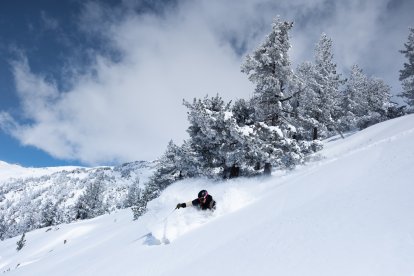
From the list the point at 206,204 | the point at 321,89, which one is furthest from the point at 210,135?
the point at 321,89

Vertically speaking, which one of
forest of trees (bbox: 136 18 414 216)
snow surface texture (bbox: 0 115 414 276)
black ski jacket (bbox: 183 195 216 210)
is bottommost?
snow surface texture (bbox: 0 115 414 276)

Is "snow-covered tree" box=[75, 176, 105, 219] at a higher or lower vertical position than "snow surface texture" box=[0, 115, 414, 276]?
higher

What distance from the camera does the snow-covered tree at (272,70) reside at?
71.4ft

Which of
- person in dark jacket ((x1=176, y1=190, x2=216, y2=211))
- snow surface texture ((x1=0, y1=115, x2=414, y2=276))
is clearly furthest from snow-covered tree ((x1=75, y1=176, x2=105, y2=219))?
person in dark jacket ((x1=176, y1=190, x2=216, y2=211))

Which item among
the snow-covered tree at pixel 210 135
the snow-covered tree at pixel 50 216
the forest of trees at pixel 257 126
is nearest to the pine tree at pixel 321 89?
the forest of trees at pixel 257 126

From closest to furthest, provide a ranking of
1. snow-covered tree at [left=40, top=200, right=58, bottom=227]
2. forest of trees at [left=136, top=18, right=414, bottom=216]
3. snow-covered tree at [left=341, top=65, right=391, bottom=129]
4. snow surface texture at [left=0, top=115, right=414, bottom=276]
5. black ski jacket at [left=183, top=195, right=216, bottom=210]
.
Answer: snow surface texture at [left=0, top=115, right=414, bottom=276] → black ski jacket at [left=183, top=195, right=216, bottom=210] → forest of trees at [left=136, top=18, right=414, bottom=216] → snow-covered tree at [left=341, top=65, right=391, bottom=129] → snow-covered tree at [left=40, top=200, right=58, bottom=227]

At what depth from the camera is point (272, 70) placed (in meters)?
22.3

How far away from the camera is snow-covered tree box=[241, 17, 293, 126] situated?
2175 centimetres

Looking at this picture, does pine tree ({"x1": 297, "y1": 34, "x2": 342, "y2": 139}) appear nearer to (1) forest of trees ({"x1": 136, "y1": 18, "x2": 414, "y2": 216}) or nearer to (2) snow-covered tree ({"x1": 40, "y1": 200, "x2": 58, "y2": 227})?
(1) forest of trees ({"x1": 136, "y1": 18, "x2": 414, "y2": 216})

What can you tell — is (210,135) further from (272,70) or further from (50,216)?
(50,216)

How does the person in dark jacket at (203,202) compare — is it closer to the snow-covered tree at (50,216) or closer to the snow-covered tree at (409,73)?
the snow-covered tree at (409,73)

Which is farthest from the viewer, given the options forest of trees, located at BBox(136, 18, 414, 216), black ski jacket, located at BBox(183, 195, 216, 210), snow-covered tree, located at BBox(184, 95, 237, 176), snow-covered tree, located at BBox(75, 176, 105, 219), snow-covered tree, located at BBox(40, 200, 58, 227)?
snow-covered tree, located at BBox(40, 200, 58, 227)

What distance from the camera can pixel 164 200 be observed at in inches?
920

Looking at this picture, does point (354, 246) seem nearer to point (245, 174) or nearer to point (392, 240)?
point (392, 240)
